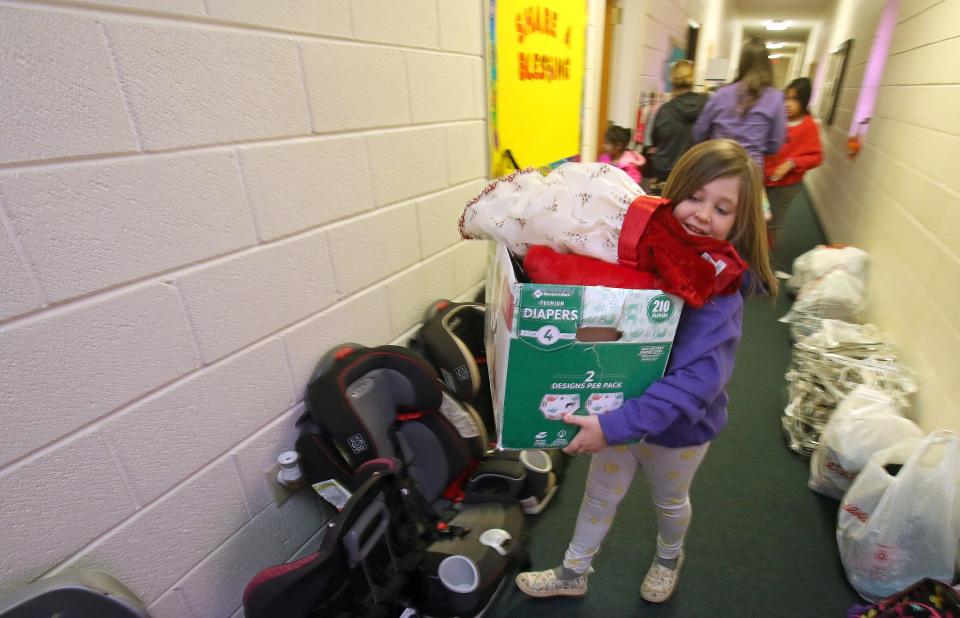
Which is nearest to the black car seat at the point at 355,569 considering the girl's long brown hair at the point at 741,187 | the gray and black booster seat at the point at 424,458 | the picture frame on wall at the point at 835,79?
the gray and black booster seat at the point at 424,458

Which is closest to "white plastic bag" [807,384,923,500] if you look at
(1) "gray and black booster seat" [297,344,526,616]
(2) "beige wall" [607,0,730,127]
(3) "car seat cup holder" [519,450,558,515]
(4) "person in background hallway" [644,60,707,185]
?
(3) "car seat cup holder" [519,450,558,515]

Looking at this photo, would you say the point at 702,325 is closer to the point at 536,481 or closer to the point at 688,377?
the point at 688,377

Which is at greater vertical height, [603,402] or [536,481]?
[603,402]

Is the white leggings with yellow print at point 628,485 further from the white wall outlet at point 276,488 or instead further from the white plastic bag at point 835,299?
the white plastic bag at point 835,299

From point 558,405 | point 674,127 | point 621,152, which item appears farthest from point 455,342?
point 674,127

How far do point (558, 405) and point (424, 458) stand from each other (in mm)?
679

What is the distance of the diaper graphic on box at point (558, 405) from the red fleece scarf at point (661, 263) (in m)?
0.20

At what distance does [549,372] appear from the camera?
30.0 inches

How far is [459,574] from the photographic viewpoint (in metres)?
1.12

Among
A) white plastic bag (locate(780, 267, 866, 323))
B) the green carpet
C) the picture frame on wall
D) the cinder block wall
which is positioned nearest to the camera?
the cinder block wall

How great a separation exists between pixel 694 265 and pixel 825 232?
4.65 metres

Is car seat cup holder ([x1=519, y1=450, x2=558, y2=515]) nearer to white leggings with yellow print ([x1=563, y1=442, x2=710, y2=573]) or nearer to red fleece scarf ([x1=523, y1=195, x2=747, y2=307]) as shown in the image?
white leggings with yellow print ([x1=563, y1=442, x2=710, y2=573])

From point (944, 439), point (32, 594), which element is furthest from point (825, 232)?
point (32, 594)

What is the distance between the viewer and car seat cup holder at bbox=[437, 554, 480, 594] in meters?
1.09
